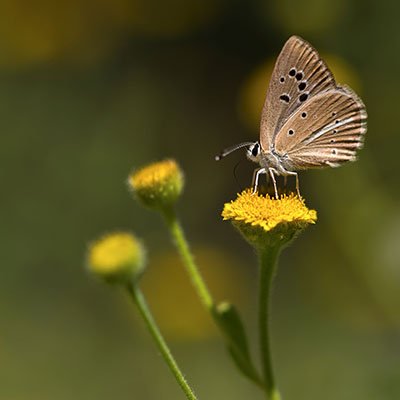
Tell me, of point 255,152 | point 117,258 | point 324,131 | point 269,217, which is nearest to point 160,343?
point 117,258

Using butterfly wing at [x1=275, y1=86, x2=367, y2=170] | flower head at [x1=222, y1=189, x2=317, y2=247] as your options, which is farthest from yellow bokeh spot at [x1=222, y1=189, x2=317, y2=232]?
butterfly wing at [x1=275, y1=86, x2=367, y2=170]

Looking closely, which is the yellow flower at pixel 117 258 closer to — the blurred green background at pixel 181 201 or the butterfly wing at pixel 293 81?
the butterfly wing at pixel 293 81

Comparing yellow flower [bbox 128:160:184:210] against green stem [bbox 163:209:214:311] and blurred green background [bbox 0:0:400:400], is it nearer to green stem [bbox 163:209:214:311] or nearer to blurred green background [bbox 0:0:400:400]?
green stem [bbox 163:209:214:311]

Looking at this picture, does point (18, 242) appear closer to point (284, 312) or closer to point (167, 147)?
point (167, 147)

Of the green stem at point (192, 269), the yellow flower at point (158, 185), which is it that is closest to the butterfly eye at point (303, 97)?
the yellow flower at point (158, 185)

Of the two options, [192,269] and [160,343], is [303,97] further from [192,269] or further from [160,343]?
[160,343]

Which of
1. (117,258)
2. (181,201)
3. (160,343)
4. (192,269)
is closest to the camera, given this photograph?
(160,343)

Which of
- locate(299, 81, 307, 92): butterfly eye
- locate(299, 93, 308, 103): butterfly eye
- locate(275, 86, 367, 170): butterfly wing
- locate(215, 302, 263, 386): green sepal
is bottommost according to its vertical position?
locate(215, 302, 263, 386): green sepal

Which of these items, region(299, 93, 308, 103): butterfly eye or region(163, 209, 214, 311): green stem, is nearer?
region(163, 209, 214, 311): green stem
